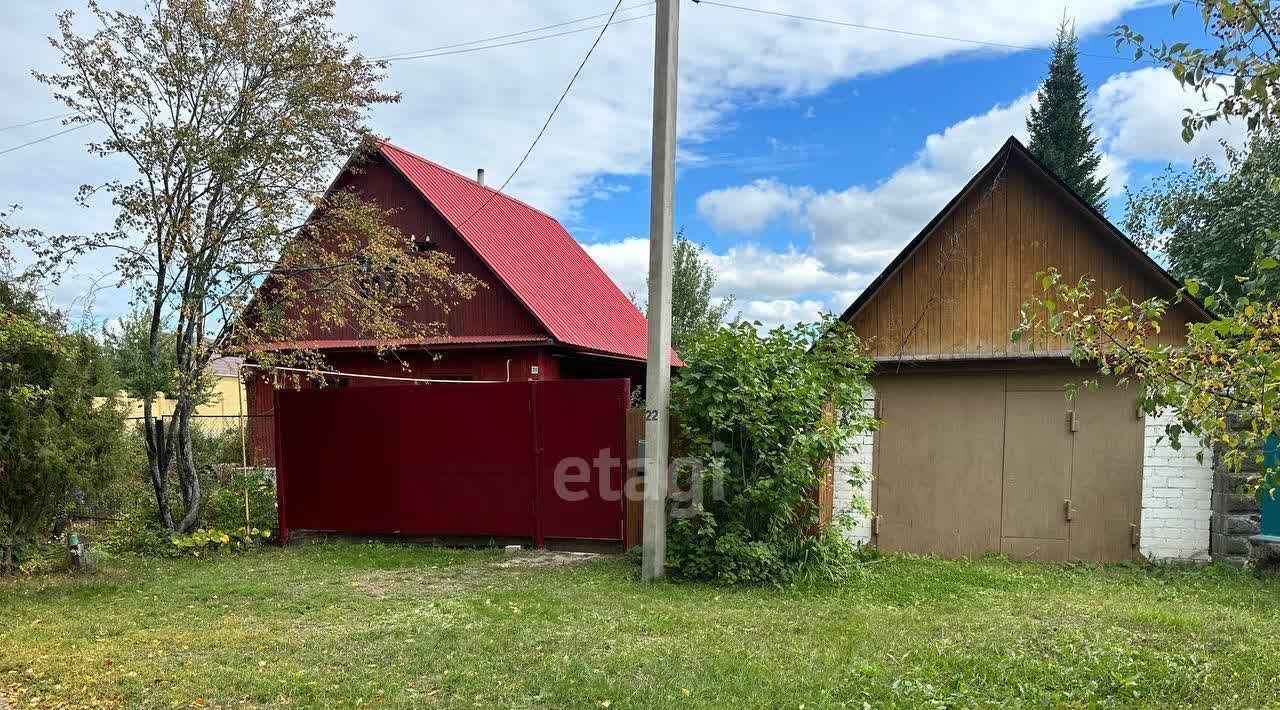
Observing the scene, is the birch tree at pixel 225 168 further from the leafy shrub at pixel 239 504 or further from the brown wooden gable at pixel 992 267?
the brown wooden gable at pixel 992 267

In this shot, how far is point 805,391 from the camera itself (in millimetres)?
6844

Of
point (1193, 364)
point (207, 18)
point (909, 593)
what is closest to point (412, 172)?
point (207, 18)

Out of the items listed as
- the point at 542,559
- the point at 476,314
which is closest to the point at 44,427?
the point at 542,559

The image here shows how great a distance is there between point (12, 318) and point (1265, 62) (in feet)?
27.1

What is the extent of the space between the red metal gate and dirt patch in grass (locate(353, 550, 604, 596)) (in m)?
0.38

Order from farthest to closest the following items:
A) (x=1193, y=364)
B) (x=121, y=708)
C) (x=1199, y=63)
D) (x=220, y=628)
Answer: (x=220, y=628) < (x=121, y=708) < (x=1193, y=364) < (x=1199, y=63)

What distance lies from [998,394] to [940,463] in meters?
0.95

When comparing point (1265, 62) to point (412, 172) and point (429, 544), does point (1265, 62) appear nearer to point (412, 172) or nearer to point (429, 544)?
point (429, 544)

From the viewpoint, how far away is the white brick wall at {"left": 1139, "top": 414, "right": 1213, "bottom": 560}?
7.74m

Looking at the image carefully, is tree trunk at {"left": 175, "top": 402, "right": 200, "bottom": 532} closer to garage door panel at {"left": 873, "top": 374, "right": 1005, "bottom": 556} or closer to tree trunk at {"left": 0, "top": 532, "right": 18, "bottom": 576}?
tree trunk at {"left": 0, "top": 532, "right": 18, "bottom": 576}

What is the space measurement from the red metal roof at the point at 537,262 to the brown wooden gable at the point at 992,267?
468 cm

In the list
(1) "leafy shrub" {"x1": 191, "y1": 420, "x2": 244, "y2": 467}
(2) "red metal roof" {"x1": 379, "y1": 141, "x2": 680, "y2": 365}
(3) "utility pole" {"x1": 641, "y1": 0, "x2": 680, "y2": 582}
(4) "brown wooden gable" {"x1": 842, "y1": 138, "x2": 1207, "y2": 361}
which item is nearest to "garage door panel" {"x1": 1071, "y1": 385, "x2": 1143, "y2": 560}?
(4) "brown wooden gable" {"x1": 842, "y1": 138, "x2": 1207, "y2": 361}

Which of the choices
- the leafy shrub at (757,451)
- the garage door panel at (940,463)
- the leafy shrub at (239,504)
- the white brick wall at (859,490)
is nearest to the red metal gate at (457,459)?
the leafy shrub at (239,504)

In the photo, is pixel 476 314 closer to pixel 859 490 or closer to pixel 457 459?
pixel 457 459
